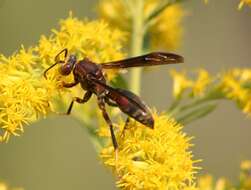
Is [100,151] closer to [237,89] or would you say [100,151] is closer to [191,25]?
[237,89]

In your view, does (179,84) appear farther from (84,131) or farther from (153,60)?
(84,131)

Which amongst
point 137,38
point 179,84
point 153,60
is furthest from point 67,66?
point 179,84

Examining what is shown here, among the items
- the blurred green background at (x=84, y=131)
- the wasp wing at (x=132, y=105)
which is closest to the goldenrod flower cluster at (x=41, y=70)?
the wasp wing at (x=132, y=105)

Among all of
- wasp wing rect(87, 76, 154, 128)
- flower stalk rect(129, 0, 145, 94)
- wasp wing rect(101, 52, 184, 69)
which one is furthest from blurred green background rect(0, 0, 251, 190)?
wasp wing rect(87, 76, 154, 128)

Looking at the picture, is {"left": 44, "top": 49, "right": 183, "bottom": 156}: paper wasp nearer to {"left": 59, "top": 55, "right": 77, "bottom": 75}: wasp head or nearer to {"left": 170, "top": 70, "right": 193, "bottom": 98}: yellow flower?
{"left": 59, "top": 55, "right": 77, "bottom": 75}: wasp head

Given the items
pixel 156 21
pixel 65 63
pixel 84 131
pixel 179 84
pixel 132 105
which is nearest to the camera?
pixel 132 105

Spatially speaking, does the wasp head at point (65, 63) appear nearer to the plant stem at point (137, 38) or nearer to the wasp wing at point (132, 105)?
the wasp wing at point (132, 105)
